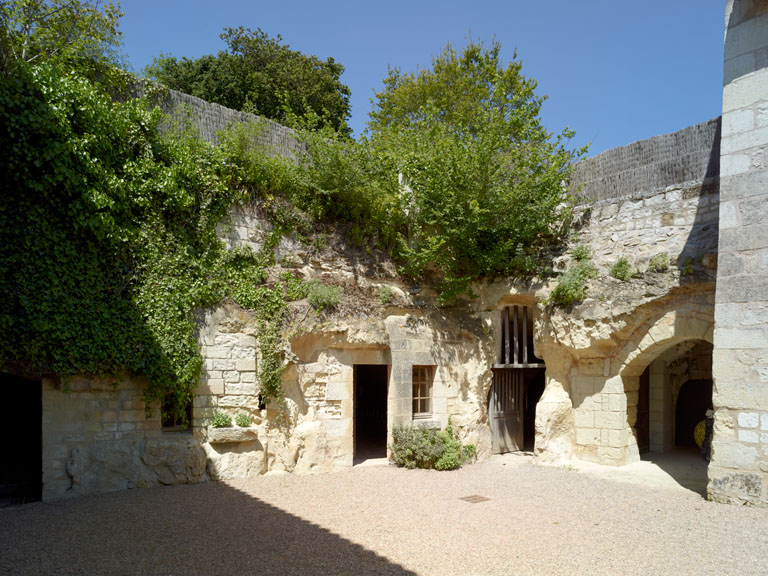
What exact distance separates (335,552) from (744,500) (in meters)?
4.90

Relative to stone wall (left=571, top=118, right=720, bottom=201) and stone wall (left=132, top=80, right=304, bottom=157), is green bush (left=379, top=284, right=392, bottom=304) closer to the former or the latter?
stone wall (left=132, top=80, right=304, bottom=157)

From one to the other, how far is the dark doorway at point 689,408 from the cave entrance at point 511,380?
3.04 metres

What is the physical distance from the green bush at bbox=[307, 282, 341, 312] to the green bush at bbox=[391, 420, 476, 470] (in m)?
2.34

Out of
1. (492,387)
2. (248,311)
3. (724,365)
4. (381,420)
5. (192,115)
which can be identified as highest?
(192,115)

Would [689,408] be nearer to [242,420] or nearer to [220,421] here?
[242,420]

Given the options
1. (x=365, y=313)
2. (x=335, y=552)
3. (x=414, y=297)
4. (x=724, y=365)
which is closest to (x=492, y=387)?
(x=414, y=297)

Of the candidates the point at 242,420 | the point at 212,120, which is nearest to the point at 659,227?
the point at 242,420

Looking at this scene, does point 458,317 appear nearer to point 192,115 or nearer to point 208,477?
point 208,477

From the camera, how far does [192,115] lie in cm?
905

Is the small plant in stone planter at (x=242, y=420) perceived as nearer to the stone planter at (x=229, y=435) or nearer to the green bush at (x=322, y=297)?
the stone planter at (x=229, y=435)

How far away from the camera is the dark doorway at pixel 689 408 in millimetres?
11383

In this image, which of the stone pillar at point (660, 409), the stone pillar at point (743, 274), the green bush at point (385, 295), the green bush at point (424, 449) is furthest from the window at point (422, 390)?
the stone pillar at point (660, 409)

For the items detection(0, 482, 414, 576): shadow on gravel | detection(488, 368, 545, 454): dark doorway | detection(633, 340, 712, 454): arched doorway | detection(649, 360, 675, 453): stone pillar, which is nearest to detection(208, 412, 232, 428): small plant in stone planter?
detection(0, 482, 414, 576): shadow on gravel

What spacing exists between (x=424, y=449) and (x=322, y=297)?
2.93m
